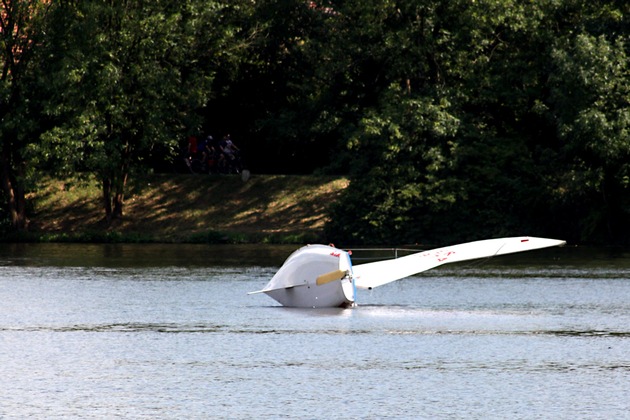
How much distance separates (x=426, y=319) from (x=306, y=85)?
121ft

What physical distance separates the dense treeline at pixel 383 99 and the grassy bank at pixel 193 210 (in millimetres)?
1493

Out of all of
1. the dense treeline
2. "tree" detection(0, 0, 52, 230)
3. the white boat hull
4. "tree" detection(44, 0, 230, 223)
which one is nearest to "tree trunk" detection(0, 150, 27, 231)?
"tree" detection(0, 0, 52, 230)

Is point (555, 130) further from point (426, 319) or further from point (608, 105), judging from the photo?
point (426, 319)

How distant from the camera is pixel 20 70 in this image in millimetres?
70938

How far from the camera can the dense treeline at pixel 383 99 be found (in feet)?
208

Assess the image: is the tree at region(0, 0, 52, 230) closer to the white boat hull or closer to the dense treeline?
the dense treeline

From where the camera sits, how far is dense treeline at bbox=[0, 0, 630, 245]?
6350 centimetres

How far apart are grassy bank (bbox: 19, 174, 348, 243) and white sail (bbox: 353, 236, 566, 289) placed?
2648 cm

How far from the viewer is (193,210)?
73500mm

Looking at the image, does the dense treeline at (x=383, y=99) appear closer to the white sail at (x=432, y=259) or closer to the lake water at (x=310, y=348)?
the lake water at (x=310, y=348)

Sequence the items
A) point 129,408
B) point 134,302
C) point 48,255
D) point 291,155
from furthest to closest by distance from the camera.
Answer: point 291,155, point 48,255, point 134,302, point 129,408

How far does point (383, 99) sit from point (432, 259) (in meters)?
25.8

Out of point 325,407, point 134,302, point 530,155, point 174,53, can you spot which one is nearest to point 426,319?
point 134,302

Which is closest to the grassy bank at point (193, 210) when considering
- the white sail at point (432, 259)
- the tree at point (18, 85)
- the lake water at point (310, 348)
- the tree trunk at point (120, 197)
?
the tree trunk at point (120, 197)
